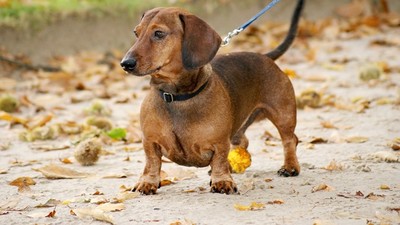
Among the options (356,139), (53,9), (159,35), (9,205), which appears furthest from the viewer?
(53,9)

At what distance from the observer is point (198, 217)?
3.33m

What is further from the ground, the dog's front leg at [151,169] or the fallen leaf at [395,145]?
the dog's front leg at [151,169]

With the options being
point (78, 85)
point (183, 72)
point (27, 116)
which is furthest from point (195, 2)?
point (183, 72)

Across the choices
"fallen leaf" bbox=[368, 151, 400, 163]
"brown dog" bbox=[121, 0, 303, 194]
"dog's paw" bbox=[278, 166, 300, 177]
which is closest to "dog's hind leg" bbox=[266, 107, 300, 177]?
"dog's paw" bbox=[278, 166, 300, 177]

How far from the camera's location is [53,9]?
9406 millimetres

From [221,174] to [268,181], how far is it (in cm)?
40

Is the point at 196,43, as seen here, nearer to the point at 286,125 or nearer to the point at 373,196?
the point at 286,125

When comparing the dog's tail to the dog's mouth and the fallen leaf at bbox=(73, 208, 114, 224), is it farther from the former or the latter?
the fallen leaf at bbox=(73, 208, 114, 224)

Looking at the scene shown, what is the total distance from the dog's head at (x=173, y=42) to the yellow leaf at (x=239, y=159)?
84 cm

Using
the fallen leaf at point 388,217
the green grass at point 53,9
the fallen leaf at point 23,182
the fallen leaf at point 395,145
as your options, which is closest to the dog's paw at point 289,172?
the fallen leaf at point 395,145

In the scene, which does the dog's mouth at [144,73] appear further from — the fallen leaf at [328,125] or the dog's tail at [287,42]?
the fallen leaf at [328,125]

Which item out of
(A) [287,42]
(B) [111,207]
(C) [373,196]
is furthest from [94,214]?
(A) [287,42]

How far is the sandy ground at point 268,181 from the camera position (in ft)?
11.0

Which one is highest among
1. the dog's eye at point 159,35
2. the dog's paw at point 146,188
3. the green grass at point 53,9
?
the green grass at point 53,9
